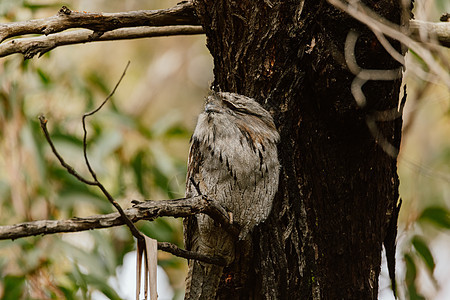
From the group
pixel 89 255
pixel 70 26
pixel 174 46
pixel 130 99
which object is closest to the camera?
pixel 70 26

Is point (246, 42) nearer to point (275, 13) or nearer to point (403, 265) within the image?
point (275, 13)

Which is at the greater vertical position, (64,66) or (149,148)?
(64,66)

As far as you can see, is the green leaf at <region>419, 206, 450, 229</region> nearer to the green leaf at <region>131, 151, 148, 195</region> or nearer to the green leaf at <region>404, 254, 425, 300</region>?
the green leaf at <region>404, 254, 425, 300</region>

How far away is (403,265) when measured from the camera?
353 cm

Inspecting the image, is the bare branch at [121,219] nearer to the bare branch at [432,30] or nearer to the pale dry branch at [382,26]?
the pale dry branch at [382,26]

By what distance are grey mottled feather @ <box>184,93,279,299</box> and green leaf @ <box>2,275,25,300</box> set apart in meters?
1.77

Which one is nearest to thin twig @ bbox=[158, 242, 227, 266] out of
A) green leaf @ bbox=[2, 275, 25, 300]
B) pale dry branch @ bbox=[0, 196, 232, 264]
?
pale dry branch @ bbox=[0, 196, 232, 264]

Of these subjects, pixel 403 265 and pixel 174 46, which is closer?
pixel 403 265

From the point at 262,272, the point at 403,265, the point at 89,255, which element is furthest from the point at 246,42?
the point at 89,255

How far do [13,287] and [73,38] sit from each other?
6.93ft

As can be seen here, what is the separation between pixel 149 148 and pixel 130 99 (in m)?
4.31

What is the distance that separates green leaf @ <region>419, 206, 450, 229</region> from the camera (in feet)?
11.5

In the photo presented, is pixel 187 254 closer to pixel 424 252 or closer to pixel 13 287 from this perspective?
pixel 424 252

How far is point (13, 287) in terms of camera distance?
3.74 m
